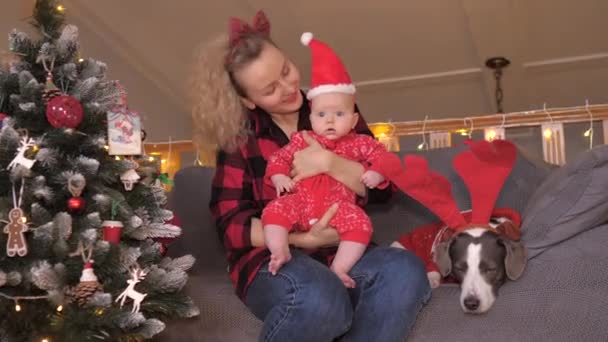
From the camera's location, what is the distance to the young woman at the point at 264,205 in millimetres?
1386

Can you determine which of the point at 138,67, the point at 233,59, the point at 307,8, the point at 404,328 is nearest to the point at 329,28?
the point at 307,8

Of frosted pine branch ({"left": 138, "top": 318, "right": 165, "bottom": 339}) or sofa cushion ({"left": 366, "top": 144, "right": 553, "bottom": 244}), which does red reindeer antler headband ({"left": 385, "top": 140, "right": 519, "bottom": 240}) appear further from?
frosted pine branch ({"left": 138, "top": 318, "right": 165, "bottom": 339})

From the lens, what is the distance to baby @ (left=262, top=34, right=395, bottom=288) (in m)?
1.53

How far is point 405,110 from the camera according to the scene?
17.5ft

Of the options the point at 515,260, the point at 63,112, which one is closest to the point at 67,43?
the point at 63,112

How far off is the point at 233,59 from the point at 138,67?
10.1 ft

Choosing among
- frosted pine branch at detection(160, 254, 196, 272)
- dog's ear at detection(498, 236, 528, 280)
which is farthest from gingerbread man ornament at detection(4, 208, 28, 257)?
dog's ear at detection(498, 236, 528, 280)

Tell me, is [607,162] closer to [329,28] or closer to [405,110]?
[329,28]

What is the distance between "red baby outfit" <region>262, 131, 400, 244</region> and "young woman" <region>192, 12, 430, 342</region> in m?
0.03

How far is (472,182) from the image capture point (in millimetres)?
1718

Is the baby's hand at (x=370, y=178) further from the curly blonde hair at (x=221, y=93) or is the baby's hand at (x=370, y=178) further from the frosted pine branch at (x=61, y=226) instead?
the frosted pine branch at (x=61, y=226)

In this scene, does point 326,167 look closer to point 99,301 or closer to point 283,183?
point 283,183

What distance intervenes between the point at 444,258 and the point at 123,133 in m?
0.93

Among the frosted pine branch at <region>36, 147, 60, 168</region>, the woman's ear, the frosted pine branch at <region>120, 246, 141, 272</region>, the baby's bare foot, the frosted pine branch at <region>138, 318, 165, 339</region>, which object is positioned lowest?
the frosted pine branch at <region>138, 318, 165, 339</region>
